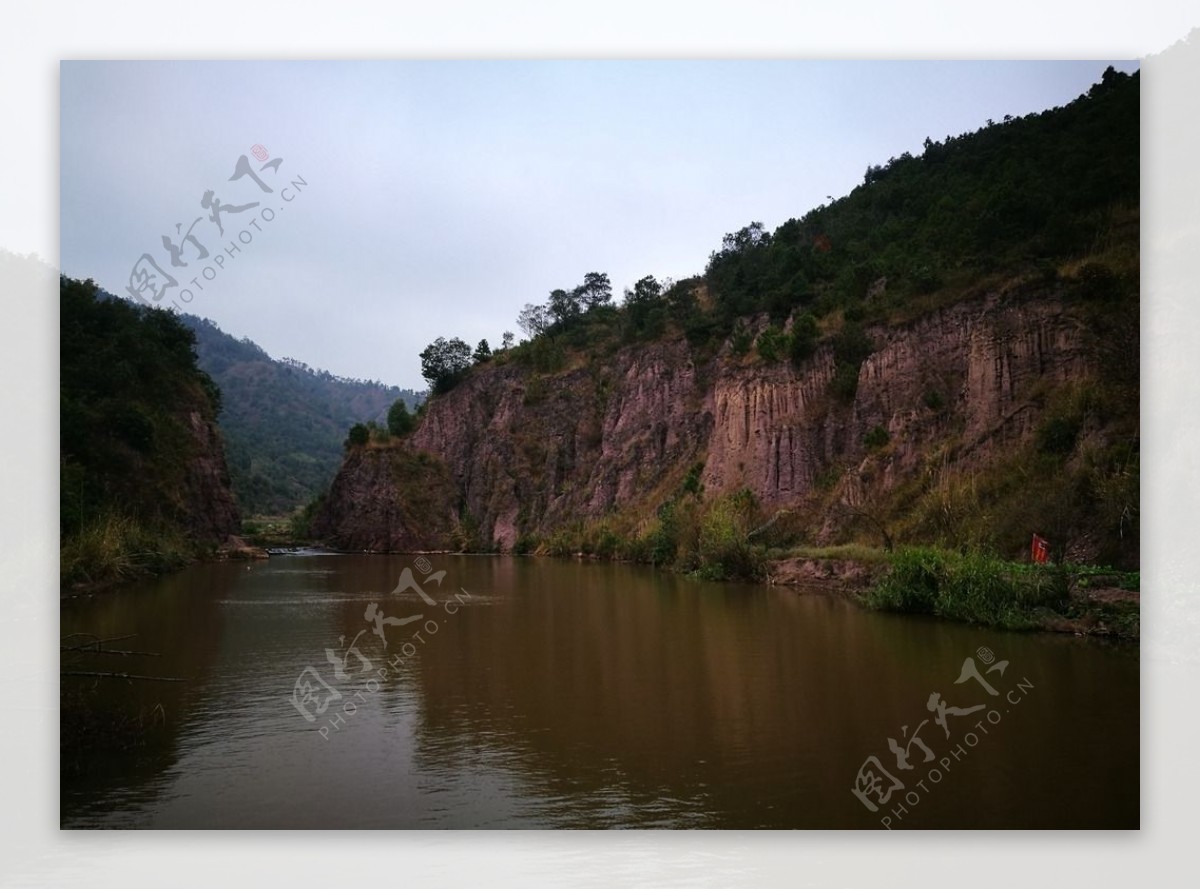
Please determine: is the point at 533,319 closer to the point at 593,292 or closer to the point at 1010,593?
the point at 593,292

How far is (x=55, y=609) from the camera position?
319 inches

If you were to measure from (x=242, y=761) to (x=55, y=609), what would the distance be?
87.0 inches

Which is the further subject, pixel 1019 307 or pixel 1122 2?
pixel 1019 307

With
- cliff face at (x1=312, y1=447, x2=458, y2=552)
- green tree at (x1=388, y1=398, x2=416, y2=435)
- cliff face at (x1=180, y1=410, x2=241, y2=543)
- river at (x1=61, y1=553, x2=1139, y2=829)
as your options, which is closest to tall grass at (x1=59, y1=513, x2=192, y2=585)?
river at (x1=61, y1=553, x2=1139, y2=829)

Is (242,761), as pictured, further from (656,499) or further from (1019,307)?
(656,499)

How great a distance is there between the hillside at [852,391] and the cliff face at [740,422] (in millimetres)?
103

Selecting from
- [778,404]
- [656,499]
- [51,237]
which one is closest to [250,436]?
[656,499]

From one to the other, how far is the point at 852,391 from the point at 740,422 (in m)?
4.82

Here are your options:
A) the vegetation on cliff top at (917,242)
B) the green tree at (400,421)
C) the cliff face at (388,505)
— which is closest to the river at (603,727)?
the vegetation on cliff top at (917,242)

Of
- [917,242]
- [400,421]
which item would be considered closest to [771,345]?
[917,242]

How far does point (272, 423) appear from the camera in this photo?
4097 inches

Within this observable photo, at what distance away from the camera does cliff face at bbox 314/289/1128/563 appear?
25.0 m

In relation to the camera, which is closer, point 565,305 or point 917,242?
point 917,242

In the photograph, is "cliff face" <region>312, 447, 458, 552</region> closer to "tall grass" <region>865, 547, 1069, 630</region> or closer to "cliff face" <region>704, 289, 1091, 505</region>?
"cliff face" <region>704, 289, 1091, 505</region>
